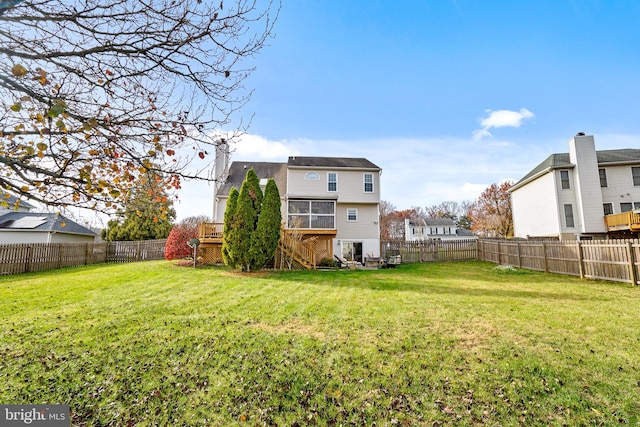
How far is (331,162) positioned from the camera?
876 inches

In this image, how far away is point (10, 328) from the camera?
497cm

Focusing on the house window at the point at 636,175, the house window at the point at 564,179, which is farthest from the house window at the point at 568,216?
the house window at the point at 636,175

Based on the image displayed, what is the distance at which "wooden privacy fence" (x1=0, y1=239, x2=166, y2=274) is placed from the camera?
12950 mm

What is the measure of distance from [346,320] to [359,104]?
9.62 meters

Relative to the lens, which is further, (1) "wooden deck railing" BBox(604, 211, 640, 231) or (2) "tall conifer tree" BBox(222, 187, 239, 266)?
(1) "wooden deck railing" BBox(604, 211, 640, 231)

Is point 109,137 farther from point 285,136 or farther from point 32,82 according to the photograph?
point 285,136

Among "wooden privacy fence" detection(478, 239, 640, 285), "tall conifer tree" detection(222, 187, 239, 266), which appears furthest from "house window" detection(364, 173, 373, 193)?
"tall conifer tree" detection(222, 187, 239, 266)

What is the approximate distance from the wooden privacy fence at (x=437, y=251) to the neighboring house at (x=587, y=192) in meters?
6.31

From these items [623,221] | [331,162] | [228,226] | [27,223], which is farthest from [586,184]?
[27,223]

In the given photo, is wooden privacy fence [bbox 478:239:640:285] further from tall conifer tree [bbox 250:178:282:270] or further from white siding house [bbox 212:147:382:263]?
tall conifer tree [bbox 250:178:282:270]

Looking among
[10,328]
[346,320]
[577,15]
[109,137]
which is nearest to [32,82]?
[109,137]

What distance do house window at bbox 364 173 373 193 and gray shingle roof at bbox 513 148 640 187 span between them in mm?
12761

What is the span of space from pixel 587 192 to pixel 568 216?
2.02 metres

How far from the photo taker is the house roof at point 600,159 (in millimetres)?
19750
